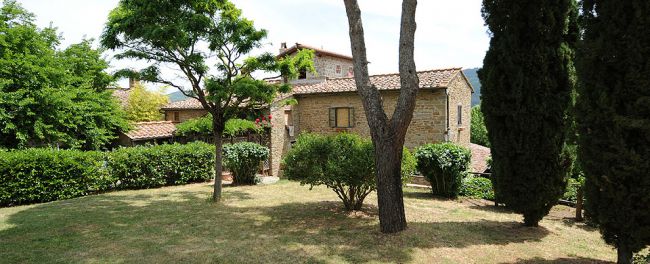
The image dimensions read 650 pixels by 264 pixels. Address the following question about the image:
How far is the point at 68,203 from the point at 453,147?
12274 mm

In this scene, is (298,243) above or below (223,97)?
below

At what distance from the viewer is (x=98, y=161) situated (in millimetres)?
12609

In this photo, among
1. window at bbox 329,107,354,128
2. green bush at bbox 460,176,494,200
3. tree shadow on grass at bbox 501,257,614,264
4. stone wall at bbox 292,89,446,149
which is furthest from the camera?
window at bbox 329,107,354,128

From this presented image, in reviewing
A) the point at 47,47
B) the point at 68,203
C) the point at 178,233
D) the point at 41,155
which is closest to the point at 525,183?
the point at 178,233

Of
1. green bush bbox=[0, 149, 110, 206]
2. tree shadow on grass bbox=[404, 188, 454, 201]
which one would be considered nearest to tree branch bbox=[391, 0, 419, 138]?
tree shadow on grass bbox=[404, 188, 454, 201]

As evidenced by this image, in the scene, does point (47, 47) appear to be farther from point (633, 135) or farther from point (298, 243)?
point (633, 135)

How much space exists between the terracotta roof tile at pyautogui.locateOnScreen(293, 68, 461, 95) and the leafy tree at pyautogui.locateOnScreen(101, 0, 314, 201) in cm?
802

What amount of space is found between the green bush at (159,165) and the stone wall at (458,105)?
11793 mm

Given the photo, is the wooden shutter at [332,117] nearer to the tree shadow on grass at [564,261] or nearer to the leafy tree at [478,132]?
the tree shadow on grass at [564,261]

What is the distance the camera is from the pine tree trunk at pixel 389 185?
7.08 metres

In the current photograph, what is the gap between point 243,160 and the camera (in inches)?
592

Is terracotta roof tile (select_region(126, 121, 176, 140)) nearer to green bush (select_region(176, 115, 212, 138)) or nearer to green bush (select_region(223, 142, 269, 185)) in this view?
green bush (select_region(176, 115, 212, 138))

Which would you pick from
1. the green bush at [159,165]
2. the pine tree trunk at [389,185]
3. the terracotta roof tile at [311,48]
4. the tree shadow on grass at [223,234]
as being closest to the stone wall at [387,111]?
the green bush at [159,165]

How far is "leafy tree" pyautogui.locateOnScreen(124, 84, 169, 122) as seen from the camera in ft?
90.2
